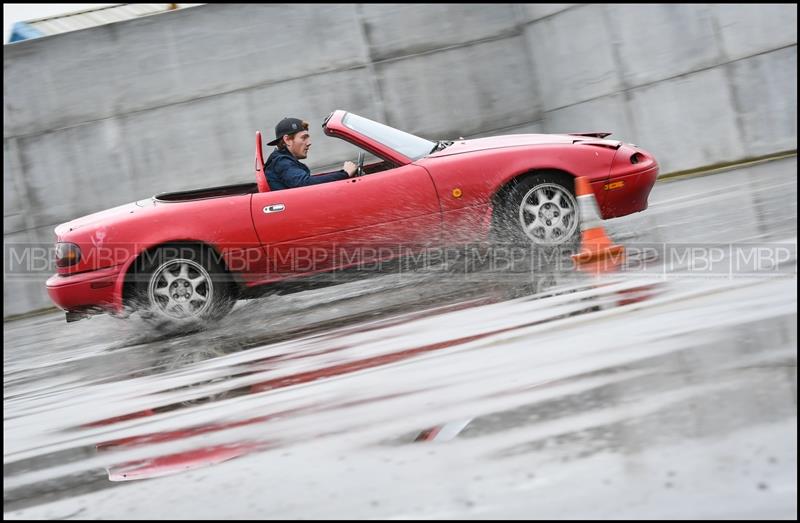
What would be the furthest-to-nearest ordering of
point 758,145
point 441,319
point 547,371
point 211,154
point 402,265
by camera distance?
point 211,154 < point 758,145 < point 402,265 < point 441,319 < point 547,371

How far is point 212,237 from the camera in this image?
7.65 metres

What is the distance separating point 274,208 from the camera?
24.9ft

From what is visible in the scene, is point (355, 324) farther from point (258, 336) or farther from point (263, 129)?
point (263, 129)

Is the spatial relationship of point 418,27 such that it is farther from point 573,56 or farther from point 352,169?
point 352,169

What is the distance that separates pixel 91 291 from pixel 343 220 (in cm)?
209

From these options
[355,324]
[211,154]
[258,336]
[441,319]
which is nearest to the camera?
[441,319]

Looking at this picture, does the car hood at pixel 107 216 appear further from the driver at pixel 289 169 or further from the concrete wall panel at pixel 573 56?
the concrete wall panel at pixel 573 56

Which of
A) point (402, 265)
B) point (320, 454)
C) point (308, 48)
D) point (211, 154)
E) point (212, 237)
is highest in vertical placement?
point (308, 48)

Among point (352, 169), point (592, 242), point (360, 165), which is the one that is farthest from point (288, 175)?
point (592, 242)

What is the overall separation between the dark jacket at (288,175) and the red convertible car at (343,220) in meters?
0.09

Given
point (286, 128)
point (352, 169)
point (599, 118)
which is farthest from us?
point (599, 118)

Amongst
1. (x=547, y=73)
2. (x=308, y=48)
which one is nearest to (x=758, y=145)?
(x=547, y=73)

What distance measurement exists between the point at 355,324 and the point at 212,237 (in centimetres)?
169

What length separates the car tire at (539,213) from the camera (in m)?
7.50
